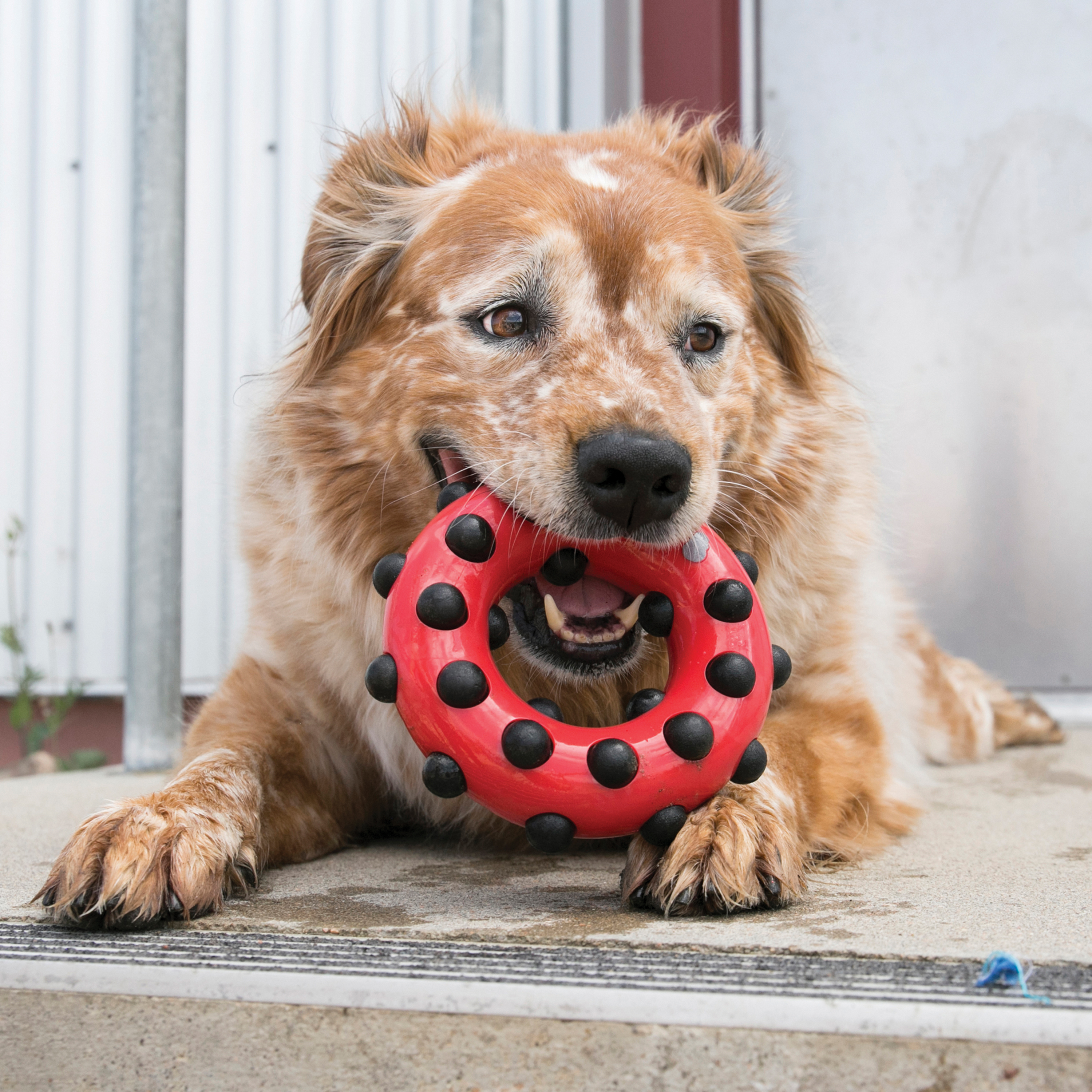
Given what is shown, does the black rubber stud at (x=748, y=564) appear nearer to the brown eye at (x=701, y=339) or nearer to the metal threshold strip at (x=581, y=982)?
the brown eye at (x=701, y=339)

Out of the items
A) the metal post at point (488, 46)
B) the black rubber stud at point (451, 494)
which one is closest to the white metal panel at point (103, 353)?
the metal post at point (488, 46)

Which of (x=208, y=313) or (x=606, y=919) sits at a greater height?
(x=208, y=313)

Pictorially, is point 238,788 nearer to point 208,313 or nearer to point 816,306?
point 816,306

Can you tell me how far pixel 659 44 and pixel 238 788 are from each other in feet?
12.8

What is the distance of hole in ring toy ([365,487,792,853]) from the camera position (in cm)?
163

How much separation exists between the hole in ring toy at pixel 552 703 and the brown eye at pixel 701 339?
1.58 ft

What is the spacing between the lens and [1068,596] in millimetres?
4684

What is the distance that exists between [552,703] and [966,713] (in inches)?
103

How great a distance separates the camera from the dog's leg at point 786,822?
1.63m

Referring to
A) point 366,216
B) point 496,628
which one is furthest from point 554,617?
point 366,216

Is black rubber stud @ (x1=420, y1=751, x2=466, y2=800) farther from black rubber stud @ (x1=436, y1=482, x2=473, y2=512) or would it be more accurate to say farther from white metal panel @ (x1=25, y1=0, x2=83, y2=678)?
white metal panel @ (x1=25, y1=0, x2=83, y2=678)

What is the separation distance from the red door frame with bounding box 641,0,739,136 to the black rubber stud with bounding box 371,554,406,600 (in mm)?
3468

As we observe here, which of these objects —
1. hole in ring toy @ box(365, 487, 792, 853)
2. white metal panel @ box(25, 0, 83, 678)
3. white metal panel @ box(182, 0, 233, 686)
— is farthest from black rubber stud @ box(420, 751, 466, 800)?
white metal panel @ box(25, 0, 83, 678)

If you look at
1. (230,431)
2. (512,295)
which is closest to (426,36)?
(230,431)
